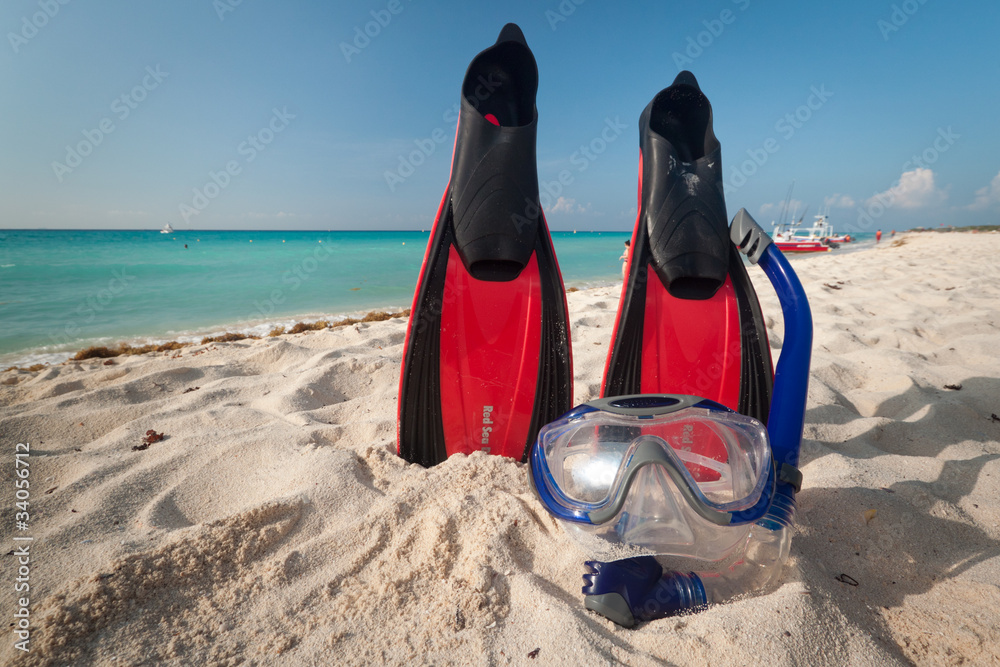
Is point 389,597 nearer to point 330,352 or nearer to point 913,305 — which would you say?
point 330,352

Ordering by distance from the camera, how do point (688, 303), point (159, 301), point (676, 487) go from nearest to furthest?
point (676, 487) < point (688, 303) < point (159, 301)

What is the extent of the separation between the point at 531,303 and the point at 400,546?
114 centimetres

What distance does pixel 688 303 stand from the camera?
1956mm

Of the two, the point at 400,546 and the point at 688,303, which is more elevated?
the point at 688,303

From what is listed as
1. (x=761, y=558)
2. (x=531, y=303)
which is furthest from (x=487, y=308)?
(x=761, y=558)

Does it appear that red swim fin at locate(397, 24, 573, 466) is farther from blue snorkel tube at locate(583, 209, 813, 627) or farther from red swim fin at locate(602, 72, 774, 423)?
blue snorkel tube at locate(583, 209, 813, 627)

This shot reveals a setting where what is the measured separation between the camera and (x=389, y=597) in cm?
117

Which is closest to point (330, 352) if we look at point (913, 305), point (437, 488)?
point (437, 488)

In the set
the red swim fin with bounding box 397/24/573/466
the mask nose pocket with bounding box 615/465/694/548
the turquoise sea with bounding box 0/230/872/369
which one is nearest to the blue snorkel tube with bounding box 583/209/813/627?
the mask nose pocket with bounding box 615/465/694/548

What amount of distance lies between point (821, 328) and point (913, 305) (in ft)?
5.97

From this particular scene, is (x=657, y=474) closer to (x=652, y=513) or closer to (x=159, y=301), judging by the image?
(x=652, y=513)

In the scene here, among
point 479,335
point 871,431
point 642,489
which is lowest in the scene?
point 871,431

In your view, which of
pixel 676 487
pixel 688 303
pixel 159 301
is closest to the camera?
pixel 676 487

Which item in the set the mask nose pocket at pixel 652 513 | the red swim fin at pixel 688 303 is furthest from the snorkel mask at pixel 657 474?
the red swim fin at pixel 688 303
